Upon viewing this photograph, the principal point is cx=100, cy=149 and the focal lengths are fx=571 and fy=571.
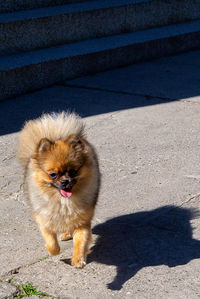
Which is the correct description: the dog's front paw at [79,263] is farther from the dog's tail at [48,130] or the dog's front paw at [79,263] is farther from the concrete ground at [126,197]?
the dog's tail at [48,130]

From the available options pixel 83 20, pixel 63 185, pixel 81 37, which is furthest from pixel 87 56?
pixel 63 185

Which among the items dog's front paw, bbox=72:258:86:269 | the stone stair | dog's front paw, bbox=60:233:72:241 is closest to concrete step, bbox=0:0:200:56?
the stone stair

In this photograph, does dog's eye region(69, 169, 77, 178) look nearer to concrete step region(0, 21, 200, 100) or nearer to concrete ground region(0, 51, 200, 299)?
concrete ground region(0, 51, 200, 299)

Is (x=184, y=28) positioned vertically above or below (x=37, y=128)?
below

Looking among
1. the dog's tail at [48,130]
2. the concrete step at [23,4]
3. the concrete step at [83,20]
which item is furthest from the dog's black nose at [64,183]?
the concrete step at [23,4]

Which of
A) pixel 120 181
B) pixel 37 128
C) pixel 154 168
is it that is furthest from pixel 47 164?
pixel 154 168

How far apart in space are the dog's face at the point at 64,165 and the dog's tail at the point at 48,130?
5.2 inches

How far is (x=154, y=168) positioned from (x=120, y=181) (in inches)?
16.4

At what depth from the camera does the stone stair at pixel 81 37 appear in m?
7.81

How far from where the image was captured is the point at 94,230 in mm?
4180

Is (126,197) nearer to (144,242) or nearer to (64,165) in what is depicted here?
(144,242)

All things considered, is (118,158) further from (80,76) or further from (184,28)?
(184,28)

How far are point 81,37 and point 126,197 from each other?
487 cm

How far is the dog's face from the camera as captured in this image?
3.49 m
